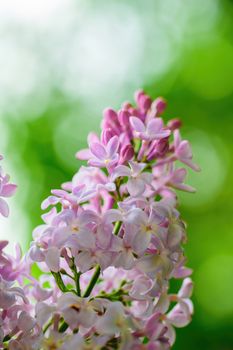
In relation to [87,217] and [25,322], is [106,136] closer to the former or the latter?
[87,217]

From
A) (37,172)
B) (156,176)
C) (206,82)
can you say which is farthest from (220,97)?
(156,176)

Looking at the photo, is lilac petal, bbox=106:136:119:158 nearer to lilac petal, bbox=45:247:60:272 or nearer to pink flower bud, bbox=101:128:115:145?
pink flower bud, bbox=101:128:115:145

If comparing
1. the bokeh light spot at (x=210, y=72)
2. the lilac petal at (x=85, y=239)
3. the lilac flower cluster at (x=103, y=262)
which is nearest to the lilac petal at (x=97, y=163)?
the lilac flower cluster at (x=103, y=262)

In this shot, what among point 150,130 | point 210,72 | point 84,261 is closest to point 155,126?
point 150,130

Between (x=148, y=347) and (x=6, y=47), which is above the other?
(x=6, y=47)

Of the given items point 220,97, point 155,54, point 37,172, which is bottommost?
point 37,172

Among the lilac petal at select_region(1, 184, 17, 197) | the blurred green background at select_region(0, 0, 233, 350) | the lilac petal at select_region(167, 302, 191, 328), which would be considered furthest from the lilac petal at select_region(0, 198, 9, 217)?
the blurred green background at select_region(0, 0, 233, 350)

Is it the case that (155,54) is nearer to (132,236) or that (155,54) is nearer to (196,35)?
(196,35)
